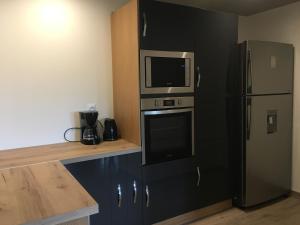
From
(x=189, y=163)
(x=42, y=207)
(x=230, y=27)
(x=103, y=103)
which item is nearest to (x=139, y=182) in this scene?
(x=189, y=163)

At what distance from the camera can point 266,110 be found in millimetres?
2889

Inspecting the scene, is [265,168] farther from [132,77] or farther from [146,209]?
[132,77]

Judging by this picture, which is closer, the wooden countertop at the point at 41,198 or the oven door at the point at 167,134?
the wooden countertop at the point at 41,198

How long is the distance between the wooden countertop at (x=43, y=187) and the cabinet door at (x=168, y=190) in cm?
36

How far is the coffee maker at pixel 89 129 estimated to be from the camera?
94.9 inches

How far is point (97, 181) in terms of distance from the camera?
2.13 meters

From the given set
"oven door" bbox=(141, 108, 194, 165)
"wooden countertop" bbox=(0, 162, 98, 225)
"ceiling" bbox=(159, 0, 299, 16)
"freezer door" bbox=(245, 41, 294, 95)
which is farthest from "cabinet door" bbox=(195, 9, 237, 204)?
"wooden countertop" bbox=(0, 162, 98, 225)

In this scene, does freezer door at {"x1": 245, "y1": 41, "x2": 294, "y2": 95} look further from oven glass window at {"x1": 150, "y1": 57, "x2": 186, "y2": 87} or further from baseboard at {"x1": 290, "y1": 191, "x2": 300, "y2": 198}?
baseboard at {"x1": 290, "y1": 191, "x2": 300, "y2": 198}

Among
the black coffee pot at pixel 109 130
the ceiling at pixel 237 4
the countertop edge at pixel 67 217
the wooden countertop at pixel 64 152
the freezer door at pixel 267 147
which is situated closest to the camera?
the countertop edge at pixel 67 217

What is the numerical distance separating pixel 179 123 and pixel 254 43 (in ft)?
3.71

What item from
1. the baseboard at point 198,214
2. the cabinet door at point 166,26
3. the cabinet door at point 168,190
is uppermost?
the cabinet door at point 166,26

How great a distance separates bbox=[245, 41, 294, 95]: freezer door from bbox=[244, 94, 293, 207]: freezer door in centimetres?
10

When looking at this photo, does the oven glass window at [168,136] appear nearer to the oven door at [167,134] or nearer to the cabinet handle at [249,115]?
the oven door at [167,134]

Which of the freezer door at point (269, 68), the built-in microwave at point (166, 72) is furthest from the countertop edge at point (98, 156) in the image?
the freezer door at point (269, 68)
